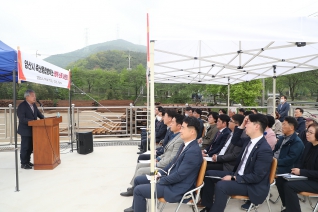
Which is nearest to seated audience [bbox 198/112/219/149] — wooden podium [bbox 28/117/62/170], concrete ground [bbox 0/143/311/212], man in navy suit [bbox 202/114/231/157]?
man in navy suit [bbox 202/114/231/157]

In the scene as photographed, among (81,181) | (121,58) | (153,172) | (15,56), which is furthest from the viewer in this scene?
(121,58)

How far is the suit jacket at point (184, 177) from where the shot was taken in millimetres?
2371

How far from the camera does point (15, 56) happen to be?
12.2 ft

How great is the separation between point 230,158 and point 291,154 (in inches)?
32.4

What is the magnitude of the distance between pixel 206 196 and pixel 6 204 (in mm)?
3006

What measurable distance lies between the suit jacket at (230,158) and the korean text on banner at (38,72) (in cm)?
353

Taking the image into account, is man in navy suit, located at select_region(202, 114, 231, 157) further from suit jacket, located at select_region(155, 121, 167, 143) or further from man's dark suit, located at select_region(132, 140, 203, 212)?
suit jacket, located at select_region(155, 121, 167, 143)

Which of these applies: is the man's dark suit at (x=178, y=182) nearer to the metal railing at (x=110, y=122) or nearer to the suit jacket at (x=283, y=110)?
the metal railing at (x=110, y=122)

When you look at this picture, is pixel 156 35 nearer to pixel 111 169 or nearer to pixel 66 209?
pixel 66 209

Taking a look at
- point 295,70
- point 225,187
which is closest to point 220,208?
point 225,187

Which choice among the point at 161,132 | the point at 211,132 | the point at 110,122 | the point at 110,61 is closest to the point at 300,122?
the point at 211,132

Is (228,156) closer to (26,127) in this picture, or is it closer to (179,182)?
(179,182)

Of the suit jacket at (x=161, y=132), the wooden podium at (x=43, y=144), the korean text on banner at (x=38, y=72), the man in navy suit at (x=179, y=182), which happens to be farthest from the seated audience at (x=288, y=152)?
the wooden podium at (x=43, y=144)

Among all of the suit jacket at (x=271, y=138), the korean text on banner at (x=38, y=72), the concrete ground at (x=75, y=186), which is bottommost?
the concrete ground at (x=75, y=186)
